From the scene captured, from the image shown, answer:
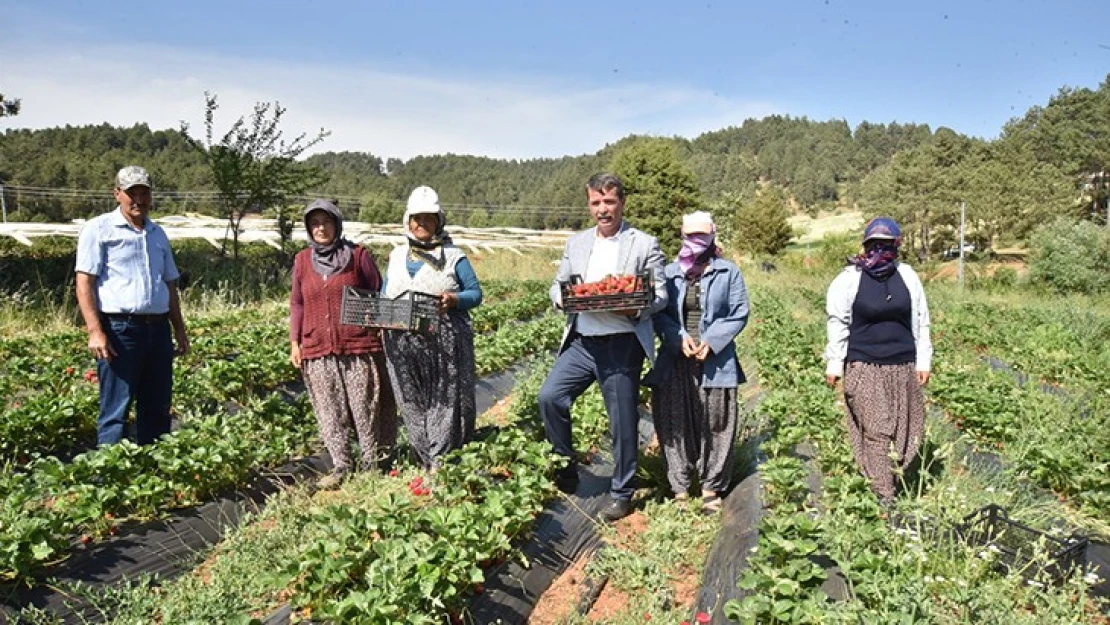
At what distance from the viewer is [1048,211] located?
133 feet

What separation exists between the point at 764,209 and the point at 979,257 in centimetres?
1376

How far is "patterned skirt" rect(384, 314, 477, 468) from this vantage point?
4.47m

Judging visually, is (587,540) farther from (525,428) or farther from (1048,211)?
(1048,211)

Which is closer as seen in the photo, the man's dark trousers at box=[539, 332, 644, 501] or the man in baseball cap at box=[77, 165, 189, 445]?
the man's dark trousers at box=[539, 332, 644, 501]

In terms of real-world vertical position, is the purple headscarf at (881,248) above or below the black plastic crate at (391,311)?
above

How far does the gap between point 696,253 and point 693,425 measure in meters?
1.09

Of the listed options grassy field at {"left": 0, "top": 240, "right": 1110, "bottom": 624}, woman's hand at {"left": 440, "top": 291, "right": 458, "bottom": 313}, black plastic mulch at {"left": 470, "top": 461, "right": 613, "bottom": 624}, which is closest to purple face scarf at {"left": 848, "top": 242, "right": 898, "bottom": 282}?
grassy field at {"left": 0, "top": 240, "right": 1110, "bottom": 624}

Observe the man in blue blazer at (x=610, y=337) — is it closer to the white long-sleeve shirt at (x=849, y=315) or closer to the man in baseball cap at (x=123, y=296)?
the white long-sleeve shirt at (x=849, y=315)

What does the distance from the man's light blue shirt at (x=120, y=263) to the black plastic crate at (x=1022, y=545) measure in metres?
4.94

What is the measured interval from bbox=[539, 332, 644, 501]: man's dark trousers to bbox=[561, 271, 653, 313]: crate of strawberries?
362 mm

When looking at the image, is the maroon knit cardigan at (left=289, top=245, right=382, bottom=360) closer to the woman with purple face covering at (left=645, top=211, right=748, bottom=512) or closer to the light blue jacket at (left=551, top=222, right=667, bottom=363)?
the light blue jacket at (left=551, top=222, right=667, bottom=363)

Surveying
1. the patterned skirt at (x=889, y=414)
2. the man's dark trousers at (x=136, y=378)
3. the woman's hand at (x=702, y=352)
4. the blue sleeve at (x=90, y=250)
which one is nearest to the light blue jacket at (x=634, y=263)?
the woman's hand at (x=702, y=352)

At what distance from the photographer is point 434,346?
4.48m

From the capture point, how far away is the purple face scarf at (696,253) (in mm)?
4152
